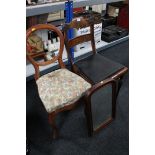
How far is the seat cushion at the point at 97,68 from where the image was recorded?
1.49m

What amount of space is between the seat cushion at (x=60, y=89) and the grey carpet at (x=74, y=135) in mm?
323

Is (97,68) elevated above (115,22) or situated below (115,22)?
below

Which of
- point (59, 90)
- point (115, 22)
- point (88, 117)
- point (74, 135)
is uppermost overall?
Result: point (115, 22)

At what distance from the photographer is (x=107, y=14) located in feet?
11.3

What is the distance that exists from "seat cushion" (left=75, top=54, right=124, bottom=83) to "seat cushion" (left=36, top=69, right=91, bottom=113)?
0.14 metres

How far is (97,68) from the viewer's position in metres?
1.57

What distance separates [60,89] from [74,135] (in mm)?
397

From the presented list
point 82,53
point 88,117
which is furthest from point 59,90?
point 82,53

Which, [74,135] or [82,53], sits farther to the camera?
[82,53]

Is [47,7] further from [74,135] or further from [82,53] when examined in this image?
[74,135]

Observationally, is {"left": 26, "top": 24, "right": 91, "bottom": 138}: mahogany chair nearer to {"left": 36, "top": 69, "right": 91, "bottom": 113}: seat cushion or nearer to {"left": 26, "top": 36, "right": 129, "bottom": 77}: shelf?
{"left": 36, "top": 69, "right": 91, "bottom": 113}: seat cushion

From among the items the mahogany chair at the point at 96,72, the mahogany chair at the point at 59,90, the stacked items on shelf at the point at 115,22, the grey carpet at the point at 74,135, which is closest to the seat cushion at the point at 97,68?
the mahogany chair at the point at 96,72

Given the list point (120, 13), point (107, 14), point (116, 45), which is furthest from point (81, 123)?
point (107, 14)
